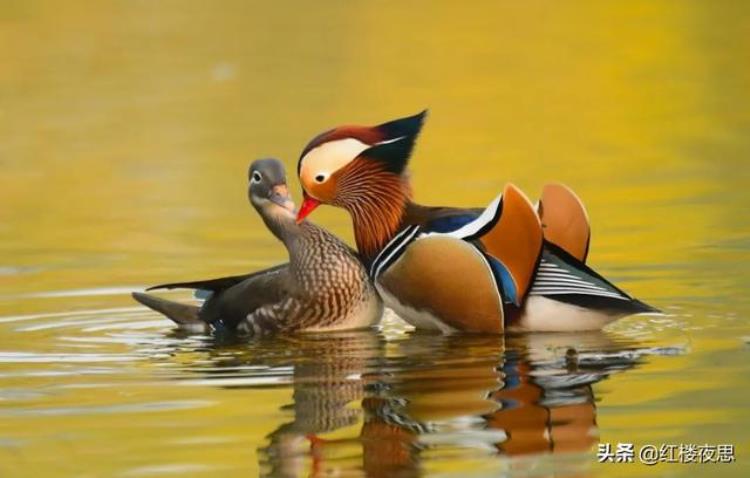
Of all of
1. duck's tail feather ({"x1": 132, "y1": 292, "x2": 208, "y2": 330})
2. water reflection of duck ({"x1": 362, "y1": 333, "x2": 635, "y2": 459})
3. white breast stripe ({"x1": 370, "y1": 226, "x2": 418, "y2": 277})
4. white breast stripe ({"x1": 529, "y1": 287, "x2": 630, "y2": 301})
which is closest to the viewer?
water reflection of duck ({"x1": 362, "y1": 333, "x2": 635, "y2": 459})

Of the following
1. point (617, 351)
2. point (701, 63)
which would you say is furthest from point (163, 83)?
point (617, 351)

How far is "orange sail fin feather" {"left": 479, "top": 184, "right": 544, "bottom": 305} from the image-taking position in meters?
8.61

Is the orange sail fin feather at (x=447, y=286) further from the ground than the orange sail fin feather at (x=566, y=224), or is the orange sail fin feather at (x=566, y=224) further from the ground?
the orange sail fin feather at (x=566, y=224)

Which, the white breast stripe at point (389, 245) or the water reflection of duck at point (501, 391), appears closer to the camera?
the water reflection of duck at point (501, 391)

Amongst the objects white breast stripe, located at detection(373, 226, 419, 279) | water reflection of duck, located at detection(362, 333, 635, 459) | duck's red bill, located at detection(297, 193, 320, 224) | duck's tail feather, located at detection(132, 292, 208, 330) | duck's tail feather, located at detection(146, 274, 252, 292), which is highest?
duck's red bill, located at detection(297, 193, 320, 224)

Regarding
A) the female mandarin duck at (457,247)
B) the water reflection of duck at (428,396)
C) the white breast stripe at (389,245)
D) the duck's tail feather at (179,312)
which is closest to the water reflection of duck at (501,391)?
the water reflection of duck at (428,396)

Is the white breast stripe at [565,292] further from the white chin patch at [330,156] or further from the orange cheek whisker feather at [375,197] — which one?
the white chin patch at [330,156]

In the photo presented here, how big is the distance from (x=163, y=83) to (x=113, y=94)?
0.68 m

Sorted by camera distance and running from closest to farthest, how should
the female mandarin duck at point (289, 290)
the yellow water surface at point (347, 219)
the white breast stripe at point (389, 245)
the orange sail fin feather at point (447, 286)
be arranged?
the yellow water surface at point (347, 219) → the orange sail fin feather at point (447, 286) → the white breast stripe at point (389, 245) → the female mandarin duck at point (289, 290)

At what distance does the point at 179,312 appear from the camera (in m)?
9.71

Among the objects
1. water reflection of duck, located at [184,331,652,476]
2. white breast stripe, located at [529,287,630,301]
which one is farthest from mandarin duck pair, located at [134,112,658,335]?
water reflection of duck, located at [184,331,652,476]

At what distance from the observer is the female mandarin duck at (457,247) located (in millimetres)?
8664

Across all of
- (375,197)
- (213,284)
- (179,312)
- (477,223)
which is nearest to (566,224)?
(477,223)

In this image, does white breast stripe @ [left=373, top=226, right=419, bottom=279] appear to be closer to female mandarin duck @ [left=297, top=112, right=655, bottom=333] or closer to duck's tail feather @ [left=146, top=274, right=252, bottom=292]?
female mandarin duck @ [left=297, top=112, right=655, bottom=333]
